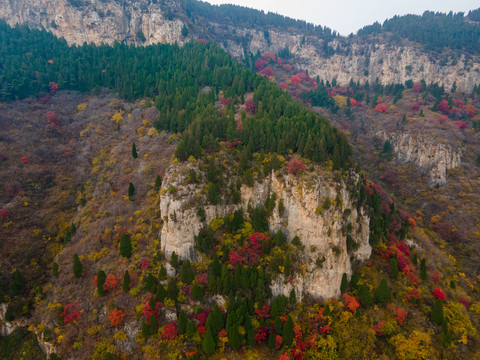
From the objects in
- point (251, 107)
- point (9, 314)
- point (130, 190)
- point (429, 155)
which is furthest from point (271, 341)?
point (429, 155)

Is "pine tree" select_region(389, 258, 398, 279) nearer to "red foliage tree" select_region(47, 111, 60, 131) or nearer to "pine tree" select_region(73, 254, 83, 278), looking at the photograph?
"pine tree" select_region(73, 254, 83, 278)

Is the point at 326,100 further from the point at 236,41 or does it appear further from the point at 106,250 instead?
the point at 106,250

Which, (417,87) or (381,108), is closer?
(381,108)

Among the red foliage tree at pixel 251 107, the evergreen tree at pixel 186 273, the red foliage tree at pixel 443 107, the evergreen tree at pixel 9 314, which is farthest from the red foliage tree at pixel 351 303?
the red foliage tree at pixel 443 107

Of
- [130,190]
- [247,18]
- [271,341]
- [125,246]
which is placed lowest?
[271,341]

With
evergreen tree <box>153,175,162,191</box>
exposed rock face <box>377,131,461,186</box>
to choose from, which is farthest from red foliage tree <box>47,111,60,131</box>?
exposed rock face <box>377,131,461,186</box>

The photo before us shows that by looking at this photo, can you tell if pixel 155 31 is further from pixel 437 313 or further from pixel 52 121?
pixel 437 313

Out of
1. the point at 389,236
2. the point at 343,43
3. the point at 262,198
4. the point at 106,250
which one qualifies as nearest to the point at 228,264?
the point at 262,198
